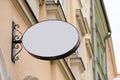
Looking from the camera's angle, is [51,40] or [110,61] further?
[110,61]

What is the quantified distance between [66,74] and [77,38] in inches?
161

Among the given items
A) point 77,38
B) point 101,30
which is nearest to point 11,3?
point 77,38

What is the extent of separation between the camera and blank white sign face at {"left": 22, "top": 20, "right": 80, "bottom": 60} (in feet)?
19.8

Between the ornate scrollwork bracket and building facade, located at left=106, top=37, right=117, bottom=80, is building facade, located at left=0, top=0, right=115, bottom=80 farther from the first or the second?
building facade, located at left=106, top=37, right=117, bottom=80

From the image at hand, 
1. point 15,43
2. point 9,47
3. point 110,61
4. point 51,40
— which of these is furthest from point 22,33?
point 110,61

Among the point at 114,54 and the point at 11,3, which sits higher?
the point at 11,3

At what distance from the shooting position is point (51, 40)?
625 cm

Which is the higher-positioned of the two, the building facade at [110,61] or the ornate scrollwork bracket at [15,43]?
the ornate scrollwork bracket at [15,43]

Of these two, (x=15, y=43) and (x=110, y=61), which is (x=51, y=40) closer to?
(x=15, y=43)

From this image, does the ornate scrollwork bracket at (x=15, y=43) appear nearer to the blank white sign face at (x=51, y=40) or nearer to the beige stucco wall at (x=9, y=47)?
the beige stucco wall at (x=9, y=47)

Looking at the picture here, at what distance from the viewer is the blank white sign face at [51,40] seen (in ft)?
19.8

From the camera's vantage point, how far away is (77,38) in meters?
6.14

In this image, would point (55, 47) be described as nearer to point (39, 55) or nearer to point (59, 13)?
point (39, 55)

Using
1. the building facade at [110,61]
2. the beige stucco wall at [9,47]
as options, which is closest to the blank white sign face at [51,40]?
the beige stucco wall at [9,47]
